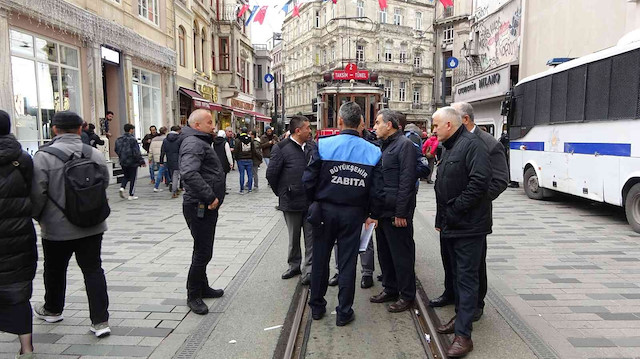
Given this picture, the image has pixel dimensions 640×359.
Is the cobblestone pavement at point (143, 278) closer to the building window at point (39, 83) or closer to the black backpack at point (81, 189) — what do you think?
the black backpack at point (81, 189)

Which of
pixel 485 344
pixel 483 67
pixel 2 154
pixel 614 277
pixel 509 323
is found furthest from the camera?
pixel 483 67

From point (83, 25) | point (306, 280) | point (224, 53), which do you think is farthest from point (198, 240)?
point (224, 53)

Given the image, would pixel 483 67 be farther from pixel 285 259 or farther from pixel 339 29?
pixel 339 29

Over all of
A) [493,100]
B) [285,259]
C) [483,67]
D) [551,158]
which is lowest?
[285,259]

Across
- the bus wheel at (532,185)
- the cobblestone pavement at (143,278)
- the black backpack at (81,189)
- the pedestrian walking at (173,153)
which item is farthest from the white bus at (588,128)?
the pedestrian walking at (173,153)

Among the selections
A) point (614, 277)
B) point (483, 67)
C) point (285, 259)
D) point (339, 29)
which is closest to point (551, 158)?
point (614, 277)

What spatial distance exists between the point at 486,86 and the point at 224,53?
1669cm

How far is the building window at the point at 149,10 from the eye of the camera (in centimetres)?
1788

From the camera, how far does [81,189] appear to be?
11.5ft

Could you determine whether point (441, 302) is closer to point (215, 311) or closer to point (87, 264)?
point (215, 311)

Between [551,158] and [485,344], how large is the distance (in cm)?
825

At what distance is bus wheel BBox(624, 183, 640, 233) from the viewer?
7.74 m

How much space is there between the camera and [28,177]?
10.8 ft

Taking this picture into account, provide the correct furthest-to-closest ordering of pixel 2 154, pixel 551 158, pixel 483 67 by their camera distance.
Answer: pixel 483 67, pixel 551 158, pixel 2 154
